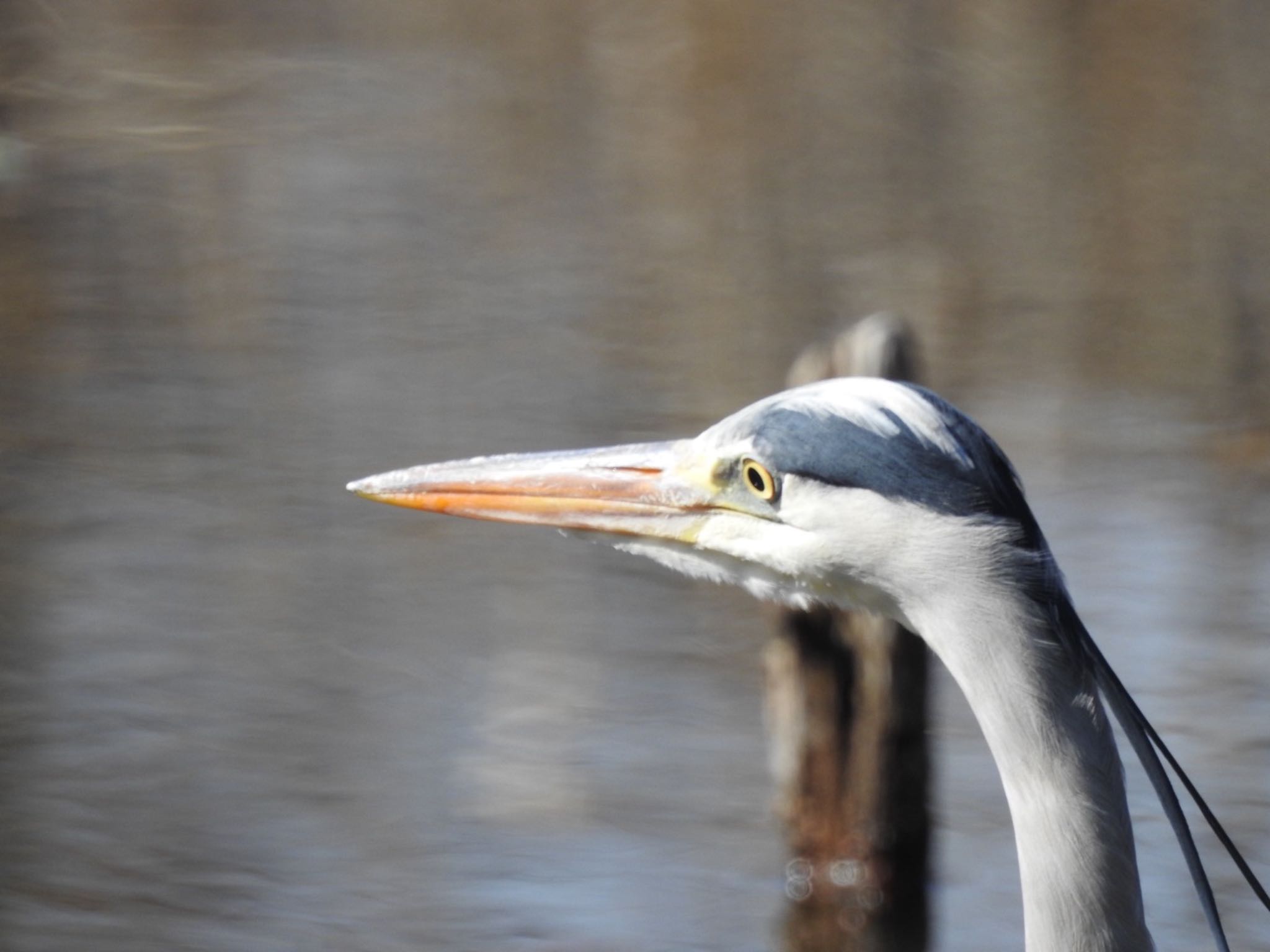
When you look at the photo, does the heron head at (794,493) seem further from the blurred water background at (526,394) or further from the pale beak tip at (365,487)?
the blurred water background at (526,394)

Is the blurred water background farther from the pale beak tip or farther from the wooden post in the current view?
the pale beak tip

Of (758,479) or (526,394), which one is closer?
(758,479)

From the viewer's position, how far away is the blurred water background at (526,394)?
5.59m

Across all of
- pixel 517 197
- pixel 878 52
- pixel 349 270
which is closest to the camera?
pixel 349 270

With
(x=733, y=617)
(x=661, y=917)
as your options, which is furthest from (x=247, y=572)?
(x=661, y=917)

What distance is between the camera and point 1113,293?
1072 centimetres

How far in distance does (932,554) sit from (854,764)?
7.59 ft

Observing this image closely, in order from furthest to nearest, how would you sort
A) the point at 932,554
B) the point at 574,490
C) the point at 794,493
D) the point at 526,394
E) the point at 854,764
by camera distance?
the point at 526,394 < the point at 854,764 < the point at 574,490 < the point at 794,493 < the point at 932,554

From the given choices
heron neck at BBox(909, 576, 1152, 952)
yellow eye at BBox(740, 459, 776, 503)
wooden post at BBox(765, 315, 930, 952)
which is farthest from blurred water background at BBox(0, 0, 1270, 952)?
heron neck at BBox(909, 576, 1152, 952)

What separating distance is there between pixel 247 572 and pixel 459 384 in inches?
90.2

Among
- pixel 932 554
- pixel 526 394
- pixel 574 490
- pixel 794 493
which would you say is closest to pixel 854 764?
pixel 574 490

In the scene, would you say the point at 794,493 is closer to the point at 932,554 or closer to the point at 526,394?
the point at 932,554

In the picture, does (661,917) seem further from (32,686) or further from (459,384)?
(459,384)

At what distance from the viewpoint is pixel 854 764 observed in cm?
445
